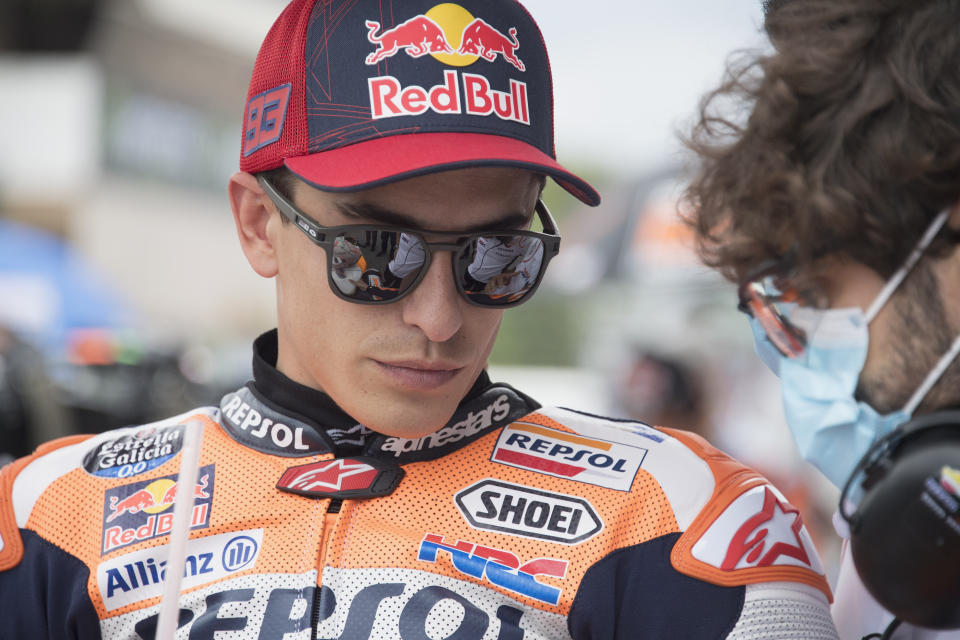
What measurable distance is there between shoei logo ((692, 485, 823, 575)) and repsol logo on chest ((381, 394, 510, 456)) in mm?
407

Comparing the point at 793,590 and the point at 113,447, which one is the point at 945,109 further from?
the point at 113,447

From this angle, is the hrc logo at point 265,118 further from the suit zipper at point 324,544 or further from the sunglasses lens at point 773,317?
the sunglasses lens at point 773,317

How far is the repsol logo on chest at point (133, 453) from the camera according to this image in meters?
1.76

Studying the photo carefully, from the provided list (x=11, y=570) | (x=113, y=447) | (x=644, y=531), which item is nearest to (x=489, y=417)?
(x=644, y=531)

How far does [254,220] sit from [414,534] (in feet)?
1.96

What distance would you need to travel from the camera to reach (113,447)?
1808 mm

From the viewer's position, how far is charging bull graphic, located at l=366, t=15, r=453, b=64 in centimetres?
158

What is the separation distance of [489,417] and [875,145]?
0.75m

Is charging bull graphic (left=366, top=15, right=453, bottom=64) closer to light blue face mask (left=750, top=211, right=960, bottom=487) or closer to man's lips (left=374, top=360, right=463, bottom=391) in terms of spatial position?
man's lips (left=374, top=360, right=463, bottom=391)

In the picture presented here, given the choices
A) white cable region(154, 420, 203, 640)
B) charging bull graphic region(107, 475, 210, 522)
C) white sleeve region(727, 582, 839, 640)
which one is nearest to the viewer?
white cable region(154, 420, 203, 640)

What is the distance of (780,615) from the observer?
148 centimetres

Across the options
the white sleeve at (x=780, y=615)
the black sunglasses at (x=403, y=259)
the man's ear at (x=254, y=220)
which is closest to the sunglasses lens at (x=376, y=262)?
the black sunglasses at (x=403, y=259)

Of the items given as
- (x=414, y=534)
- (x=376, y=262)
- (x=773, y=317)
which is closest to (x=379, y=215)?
(x=376, y=262)

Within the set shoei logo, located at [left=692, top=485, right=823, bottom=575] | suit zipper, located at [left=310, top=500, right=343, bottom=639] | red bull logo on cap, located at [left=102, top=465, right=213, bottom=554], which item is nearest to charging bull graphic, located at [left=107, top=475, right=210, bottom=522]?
red bull logo on cap, located at [left=102, top=465, right=213, bottom=554]
